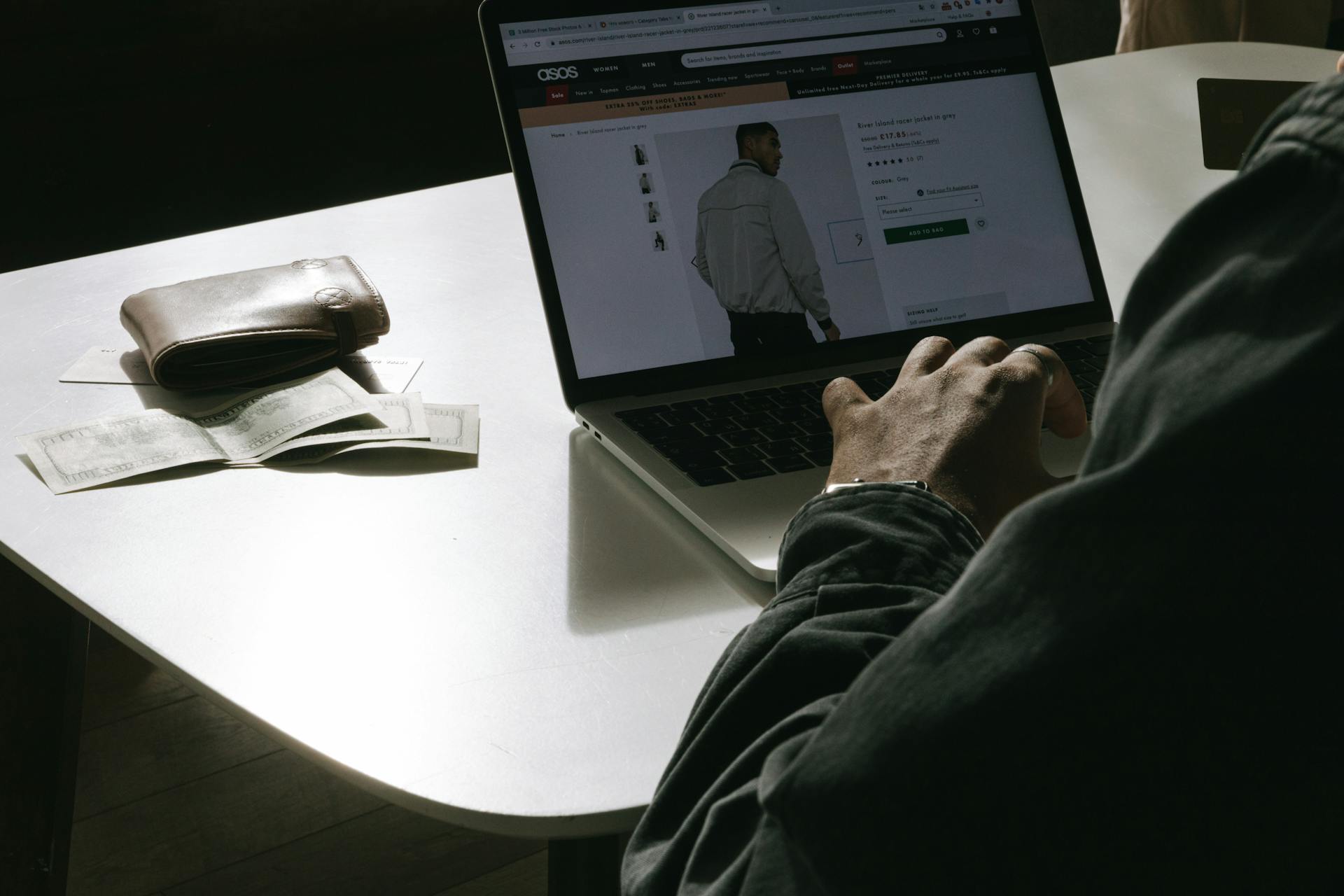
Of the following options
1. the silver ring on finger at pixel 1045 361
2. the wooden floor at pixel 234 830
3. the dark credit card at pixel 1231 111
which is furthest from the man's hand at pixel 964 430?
the wooden floor at pixel 234 830

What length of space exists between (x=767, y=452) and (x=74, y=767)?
1.28 meters

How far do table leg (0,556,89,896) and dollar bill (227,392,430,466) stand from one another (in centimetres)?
92

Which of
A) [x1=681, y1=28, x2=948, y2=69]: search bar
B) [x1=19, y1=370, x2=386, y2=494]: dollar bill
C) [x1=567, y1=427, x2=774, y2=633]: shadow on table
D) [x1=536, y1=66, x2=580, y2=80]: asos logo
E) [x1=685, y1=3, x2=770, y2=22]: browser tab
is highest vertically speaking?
[x1=685, y1=3, x2=770, y2=22]: browser tab

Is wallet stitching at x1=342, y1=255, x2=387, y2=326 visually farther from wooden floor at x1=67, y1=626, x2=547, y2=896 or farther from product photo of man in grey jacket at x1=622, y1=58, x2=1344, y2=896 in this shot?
wooden floor at x1=67, y1=626, x2=547, y2=896

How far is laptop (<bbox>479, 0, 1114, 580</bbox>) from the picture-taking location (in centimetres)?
87

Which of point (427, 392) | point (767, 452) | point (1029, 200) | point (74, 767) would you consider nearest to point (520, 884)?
point (74, 767)

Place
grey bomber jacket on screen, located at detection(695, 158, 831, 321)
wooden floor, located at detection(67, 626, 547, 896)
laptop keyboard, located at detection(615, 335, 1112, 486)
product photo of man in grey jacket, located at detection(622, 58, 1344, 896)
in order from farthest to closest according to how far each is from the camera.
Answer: wooden floor, located at detection(67, 626, 547, 896) < grey bomber jacket on screen, located at detection(695, 158, 831, 321) < laptop keyboard, located at detection(615, 335, 1112, 486) < product photo of man in grey jacket, located at detection(622, 58, 1344, 896)

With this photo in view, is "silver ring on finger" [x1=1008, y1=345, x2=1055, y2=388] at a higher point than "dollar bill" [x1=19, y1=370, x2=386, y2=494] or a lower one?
lower

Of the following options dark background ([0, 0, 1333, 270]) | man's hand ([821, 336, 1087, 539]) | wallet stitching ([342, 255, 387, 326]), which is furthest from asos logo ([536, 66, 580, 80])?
dark background ([0, 0, 1333, 270])

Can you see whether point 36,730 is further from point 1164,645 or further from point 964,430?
point 1164,645

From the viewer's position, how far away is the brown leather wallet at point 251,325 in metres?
0.91

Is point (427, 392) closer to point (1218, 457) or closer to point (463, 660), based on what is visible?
point (463, 660)

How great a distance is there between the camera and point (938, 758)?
30 cm

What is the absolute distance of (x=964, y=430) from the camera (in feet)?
2.15
